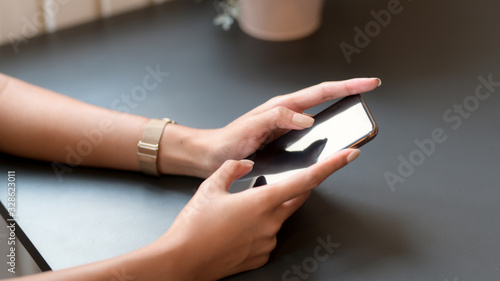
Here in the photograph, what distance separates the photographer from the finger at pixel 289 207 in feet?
2.49

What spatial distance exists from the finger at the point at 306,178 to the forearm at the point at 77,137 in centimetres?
19

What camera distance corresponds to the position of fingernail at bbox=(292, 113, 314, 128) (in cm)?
82

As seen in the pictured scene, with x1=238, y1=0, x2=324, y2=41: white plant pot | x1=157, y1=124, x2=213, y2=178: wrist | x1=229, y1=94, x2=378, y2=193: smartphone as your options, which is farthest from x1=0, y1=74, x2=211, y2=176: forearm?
x1=238, y1=0, x2=324, y2=41: white plant pot

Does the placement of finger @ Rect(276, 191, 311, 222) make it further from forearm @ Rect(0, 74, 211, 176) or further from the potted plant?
the potted plant

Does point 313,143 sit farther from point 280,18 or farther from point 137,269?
point 280,18

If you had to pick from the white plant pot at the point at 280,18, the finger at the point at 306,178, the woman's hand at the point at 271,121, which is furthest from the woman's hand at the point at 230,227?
the white plant pot at the point at 280,18

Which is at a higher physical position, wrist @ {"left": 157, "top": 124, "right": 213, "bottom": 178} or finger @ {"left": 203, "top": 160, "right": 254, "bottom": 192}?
wrist @ {"left": 157, "top": 124, "right": 213, "bottom": 178}

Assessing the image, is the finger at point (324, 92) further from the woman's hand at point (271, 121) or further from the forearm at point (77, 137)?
the forearm at point (77, 137)

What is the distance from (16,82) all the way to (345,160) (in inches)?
22.0

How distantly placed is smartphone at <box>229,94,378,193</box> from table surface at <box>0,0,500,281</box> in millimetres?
73

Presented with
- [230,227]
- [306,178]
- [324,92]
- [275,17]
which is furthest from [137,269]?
[275,17]

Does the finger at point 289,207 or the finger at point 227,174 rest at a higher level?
the finger at point 227,174

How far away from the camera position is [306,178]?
73 cm

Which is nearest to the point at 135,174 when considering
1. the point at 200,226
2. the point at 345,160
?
the point at 200,226
